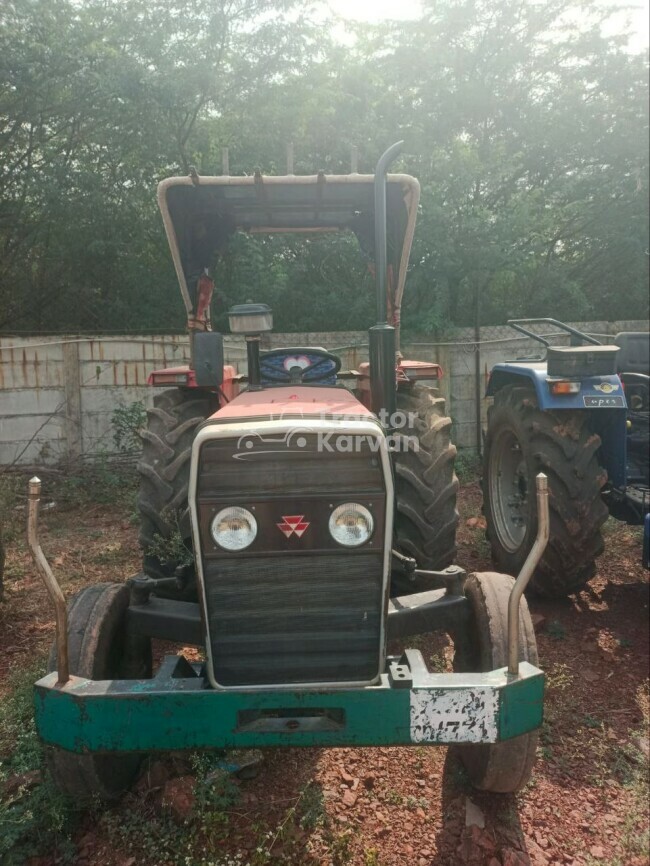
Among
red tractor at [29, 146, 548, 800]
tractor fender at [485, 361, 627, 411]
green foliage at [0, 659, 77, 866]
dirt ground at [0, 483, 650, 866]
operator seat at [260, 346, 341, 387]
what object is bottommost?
dirt ground at [0, 483, 650, 866]

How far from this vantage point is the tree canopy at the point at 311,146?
8.27 m

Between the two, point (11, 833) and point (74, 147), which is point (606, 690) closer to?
point (11, 833)

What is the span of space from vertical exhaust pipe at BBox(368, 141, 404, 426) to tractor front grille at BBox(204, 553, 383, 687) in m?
0.62

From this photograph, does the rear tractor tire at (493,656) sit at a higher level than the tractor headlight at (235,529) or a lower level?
lower

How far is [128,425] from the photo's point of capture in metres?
6.94

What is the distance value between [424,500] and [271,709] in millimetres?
1100

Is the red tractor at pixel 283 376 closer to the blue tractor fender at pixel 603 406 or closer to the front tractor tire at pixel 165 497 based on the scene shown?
the front tractor tire at pixel 165 497

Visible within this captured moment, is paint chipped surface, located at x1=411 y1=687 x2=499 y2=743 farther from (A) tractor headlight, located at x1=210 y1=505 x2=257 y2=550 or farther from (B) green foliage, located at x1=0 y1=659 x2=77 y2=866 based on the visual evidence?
(B) green foliage, located at x1=0 y1=659 x2=77 y2=866

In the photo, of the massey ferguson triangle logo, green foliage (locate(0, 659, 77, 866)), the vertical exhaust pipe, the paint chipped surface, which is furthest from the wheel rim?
green foliage (locate(0, 659, 77, 866))

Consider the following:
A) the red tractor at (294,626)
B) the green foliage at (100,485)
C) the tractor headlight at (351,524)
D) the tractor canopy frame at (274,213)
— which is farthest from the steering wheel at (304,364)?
the green foliage at (100,485)

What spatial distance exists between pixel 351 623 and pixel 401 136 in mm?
8711

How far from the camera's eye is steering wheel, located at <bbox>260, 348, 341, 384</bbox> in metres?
3.53

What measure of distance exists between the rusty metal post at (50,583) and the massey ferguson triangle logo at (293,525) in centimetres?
68

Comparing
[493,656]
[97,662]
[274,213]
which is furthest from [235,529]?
[274,213]
